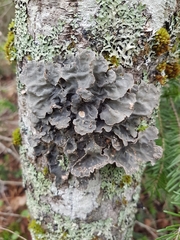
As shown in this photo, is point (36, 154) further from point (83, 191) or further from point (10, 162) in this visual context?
point (10, 162)

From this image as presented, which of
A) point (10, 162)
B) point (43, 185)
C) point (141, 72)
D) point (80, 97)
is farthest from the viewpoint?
point (10, 162)

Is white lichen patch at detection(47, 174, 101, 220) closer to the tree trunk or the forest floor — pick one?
the tree trunk

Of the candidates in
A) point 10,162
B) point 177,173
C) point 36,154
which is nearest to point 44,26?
point 36,154

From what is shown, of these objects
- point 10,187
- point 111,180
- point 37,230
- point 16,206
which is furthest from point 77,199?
point 10,187

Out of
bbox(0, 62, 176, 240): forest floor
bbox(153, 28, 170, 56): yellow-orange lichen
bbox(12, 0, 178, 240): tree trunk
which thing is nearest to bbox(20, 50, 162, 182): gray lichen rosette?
bbox(12, 0, 178, 240): tree trunk

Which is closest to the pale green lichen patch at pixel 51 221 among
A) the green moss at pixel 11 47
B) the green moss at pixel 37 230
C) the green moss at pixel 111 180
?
the green moss at pixel 37 230

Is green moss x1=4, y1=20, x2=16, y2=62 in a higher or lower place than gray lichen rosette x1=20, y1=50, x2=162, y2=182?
higher

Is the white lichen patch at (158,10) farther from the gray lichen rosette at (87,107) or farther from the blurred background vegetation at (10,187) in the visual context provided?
the blurred background vegetation at (10,187)
